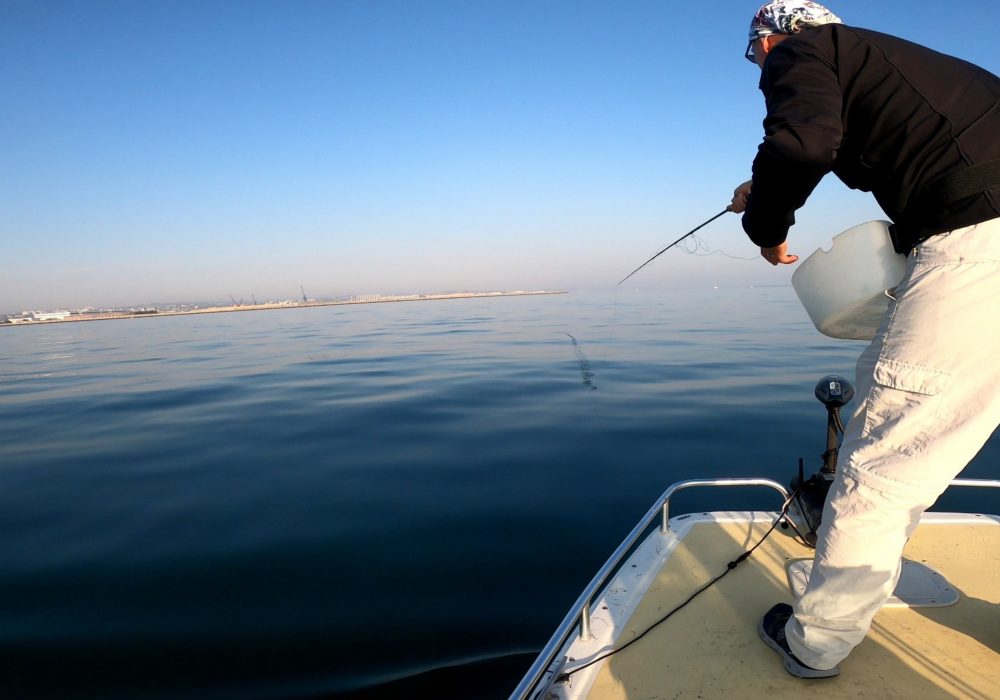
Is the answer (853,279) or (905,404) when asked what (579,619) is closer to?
(905,404)

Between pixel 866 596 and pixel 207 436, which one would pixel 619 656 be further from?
pixel 207 436

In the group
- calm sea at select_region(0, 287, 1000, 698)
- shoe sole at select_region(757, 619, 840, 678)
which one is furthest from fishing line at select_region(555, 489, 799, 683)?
calm sea at select_region(0, 287, 1000, 698)

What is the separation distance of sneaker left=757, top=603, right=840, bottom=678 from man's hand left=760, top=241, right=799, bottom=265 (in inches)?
56.9

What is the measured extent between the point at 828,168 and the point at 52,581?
5310mm

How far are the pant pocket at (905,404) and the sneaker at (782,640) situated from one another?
92cm

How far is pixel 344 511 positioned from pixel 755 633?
11.7 feet

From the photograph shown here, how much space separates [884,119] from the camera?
154 centimetres

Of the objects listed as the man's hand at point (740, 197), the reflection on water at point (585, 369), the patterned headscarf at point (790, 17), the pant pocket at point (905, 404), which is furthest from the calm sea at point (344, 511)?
the patterned headscarf at point (790, 17)

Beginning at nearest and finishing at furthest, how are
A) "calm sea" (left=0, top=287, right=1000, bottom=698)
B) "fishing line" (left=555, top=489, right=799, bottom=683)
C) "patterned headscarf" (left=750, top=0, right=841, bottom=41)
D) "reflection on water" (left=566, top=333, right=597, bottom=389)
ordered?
"patterned headscarf" (left=750, top=0, right=841, bottom=41), "fishing line" (left=555, top=489, right=799, bottom=683), "calm sea" (left=0, top=287, right=1000, bottom=698), "reflection on water" (left=566, top=333, right=597, bottom=389)

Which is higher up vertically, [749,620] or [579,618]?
[579,618]

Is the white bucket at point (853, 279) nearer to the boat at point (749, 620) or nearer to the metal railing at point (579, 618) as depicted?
the metal railing at point (579, 618)

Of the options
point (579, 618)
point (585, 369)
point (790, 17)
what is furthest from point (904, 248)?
point (585, 369)

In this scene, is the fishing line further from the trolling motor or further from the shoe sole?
the shoe sole

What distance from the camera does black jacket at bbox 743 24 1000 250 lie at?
147 centimetres
